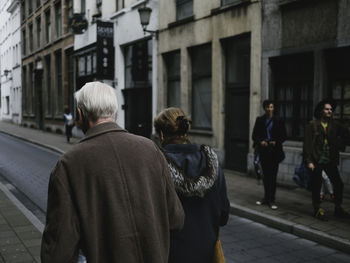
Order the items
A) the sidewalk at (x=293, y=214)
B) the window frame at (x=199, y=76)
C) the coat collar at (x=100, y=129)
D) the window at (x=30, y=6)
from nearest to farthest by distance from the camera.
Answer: the coat collar at (x=100, y=129) → the sidewalk at (x=293, y=214) → the window frame at (x=199, y=76) → the window at (x=30, y=6)

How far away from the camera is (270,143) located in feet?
22.7

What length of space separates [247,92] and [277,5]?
231 cm

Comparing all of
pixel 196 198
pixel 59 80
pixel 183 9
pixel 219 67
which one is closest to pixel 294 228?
pixel 196 198

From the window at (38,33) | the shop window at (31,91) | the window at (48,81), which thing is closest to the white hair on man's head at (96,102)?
the window at (48,81)

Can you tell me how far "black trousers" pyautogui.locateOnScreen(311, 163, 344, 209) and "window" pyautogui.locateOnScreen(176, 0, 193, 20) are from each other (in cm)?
837

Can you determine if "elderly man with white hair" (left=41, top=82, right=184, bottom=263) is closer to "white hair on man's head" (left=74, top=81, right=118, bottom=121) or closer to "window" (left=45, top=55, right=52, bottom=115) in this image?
"white hair on man's head" (left=74, top=81, right=118, bottom=121)

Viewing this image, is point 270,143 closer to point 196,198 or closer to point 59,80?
point 196,198

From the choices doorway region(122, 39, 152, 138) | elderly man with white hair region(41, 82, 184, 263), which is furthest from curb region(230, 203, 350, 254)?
doorway region(122, 39, 152, 138)

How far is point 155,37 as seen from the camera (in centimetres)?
1473

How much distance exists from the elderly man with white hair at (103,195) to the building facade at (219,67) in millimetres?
8562

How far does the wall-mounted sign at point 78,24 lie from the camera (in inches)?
838

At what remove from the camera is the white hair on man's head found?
196cm

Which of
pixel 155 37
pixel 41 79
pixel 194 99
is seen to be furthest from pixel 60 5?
pixel 194 99

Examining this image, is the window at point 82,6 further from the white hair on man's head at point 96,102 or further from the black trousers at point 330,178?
the white hair on man's head at point 96,102
